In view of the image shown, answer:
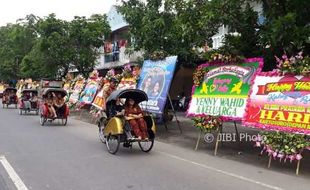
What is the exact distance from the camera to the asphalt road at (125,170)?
829 centimetres

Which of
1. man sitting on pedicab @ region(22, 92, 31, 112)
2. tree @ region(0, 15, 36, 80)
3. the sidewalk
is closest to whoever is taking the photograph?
the sidewalk

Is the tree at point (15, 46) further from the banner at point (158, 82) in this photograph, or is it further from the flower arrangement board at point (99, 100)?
the banner at point (158, 82)

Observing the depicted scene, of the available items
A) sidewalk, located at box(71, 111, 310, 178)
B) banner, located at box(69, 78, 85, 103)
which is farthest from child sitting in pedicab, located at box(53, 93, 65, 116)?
banner, located at box(69, 78, 85, 103)

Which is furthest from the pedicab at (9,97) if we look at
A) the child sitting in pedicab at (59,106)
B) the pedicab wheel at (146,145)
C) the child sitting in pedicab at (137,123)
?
the child sitting in pedicab at (137,123)

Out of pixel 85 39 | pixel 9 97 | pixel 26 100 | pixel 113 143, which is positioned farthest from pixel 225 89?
pixel 9 97

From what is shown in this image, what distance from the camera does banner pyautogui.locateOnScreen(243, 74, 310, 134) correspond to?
9.73 m

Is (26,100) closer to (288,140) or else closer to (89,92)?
(89,92)

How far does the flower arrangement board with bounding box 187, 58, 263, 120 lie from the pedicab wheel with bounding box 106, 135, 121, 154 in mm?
2158

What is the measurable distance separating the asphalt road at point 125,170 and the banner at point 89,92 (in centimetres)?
988

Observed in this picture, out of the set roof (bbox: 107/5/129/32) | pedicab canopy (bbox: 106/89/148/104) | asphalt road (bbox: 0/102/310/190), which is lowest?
asphalt road (bbox: 0/102/310/190)

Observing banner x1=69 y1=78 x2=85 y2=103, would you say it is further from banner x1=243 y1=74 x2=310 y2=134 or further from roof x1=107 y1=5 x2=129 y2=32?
banner x1=243 y1=74 x2=310 y2=134

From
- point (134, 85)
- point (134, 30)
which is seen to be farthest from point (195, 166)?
point (134, 30)

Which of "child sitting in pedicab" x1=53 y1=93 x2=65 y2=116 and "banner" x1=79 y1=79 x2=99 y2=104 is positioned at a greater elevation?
"banner" x1=79 y1=79 x2=99 y2=104

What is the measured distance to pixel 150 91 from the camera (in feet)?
52.9
